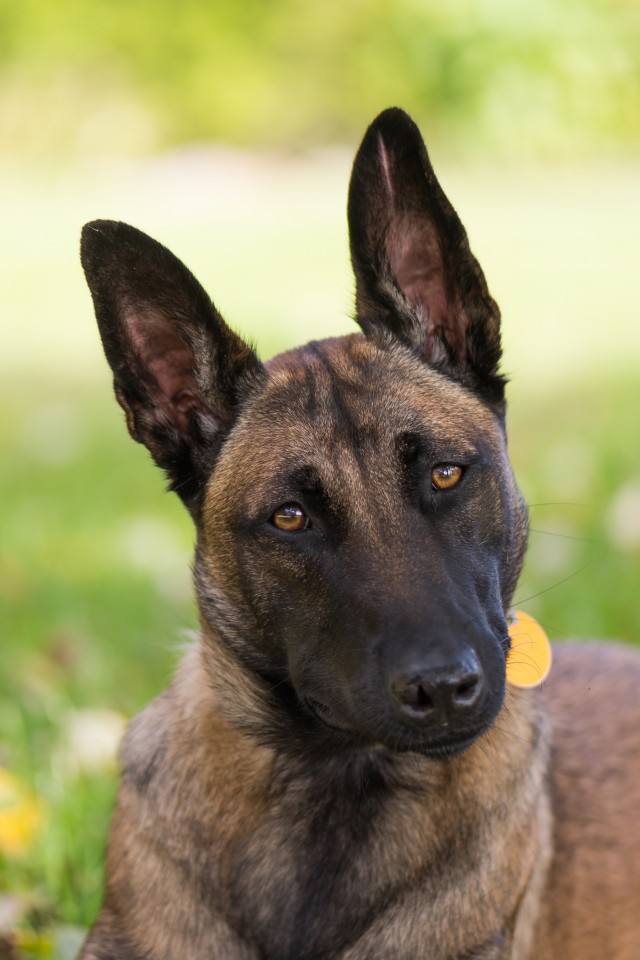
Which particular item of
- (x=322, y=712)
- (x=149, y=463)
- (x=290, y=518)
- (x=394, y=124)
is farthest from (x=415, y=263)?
(x=149, y=463)

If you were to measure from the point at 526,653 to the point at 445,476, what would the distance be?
634 mm

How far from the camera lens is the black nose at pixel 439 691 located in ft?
9.65

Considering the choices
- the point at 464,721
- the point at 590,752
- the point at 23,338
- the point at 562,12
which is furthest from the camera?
the point at 562,12

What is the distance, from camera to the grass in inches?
198

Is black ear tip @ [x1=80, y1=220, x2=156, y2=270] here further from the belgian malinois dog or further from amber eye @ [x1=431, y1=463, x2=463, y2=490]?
amber eye @ [x1=431, y1=463, x2=463, y2=490]

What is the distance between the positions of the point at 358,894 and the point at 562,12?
20.8m

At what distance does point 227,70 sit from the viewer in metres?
25.9

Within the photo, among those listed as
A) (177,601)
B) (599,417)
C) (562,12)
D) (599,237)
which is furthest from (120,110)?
(177,601)

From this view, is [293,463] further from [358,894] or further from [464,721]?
[358,894]

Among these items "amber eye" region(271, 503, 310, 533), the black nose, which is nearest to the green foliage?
"amber eye" region(271, 503, 310, 533)

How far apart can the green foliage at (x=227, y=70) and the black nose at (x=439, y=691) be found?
21.1 m

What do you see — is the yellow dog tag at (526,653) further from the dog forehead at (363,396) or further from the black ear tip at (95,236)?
the black ear tip at (95,236)

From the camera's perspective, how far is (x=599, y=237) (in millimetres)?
15156

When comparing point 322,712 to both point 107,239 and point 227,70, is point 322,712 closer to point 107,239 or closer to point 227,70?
point 107,239
